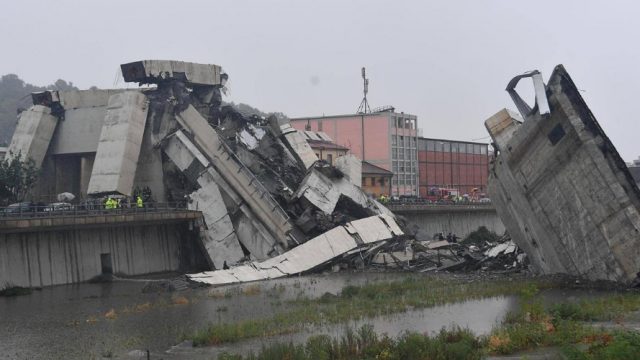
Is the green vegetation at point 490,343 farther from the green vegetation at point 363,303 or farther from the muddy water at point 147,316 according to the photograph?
the green vegetation at point 363,303

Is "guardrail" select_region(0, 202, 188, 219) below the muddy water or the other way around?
the other way around

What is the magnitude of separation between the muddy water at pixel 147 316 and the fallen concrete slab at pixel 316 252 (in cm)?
147

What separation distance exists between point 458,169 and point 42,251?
69.0 metres

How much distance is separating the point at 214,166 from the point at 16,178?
37.9ft

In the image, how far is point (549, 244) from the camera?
3366 cm

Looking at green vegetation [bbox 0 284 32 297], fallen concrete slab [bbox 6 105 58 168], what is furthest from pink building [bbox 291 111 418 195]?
green vegetation [bbox 0 284 32 297]

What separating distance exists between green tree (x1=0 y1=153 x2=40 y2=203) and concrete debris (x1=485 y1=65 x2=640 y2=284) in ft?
91.2

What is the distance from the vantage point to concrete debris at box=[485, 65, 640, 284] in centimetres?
2966

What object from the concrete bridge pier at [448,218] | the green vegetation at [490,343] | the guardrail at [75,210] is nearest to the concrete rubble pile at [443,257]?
the concrete bridge pier at [448,218]

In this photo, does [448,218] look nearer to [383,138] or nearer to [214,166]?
[383,138]

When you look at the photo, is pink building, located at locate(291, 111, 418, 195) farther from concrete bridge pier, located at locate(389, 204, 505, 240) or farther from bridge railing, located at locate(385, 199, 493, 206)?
concrete bridge pier, located at locate(389, 204, 505, 240)

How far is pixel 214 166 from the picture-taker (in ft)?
147

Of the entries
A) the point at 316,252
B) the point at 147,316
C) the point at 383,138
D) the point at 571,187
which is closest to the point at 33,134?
the point at 316,252

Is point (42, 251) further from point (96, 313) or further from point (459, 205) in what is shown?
point (459, 205)
